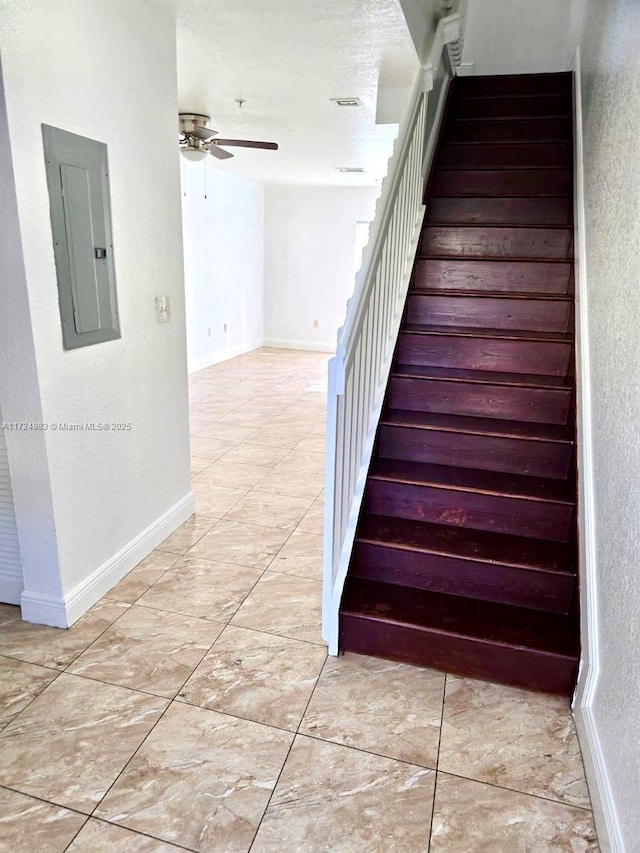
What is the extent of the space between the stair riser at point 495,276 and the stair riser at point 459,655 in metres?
1.85

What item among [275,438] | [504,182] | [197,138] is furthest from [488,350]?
[197,138]

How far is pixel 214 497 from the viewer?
3389 mm

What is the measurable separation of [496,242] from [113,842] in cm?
304

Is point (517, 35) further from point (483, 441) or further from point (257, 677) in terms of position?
point (257, 677)

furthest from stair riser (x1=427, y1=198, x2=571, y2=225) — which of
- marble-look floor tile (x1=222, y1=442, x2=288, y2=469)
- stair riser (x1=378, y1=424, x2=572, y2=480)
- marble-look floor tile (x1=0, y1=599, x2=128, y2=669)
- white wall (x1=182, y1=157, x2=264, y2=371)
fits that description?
white wall (x1=182, y1=157, x2=264, y2=371)

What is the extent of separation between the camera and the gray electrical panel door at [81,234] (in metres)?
1.91

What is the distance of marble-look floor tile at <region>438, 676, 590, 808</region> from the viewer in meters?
1.56

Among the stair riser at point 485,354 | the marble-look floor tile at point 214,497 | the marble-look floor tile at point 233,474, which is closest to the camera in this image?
the stair riser at point 485,354

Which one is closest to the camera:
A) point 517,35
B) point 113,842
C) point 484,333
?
point 113,842

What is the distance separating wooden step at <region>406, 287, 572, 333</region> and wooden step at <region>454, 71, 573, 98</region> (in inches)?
74.4

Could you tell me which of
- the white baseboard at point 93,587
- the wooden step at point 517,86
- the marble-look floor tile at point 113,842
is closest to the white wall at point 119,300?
the white baseboard at point 93,587

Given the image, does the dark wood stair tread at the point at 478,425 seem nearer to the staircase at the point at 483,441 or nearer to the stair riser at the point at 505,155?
the staircase at the point at 483,441

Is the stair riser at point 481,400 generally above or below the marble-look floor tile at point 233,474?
above

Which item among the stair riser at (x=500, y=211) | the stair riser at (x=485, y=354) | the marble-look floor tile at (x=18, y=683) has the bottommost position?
the marble-look floor tile at (x=18, y=683)
